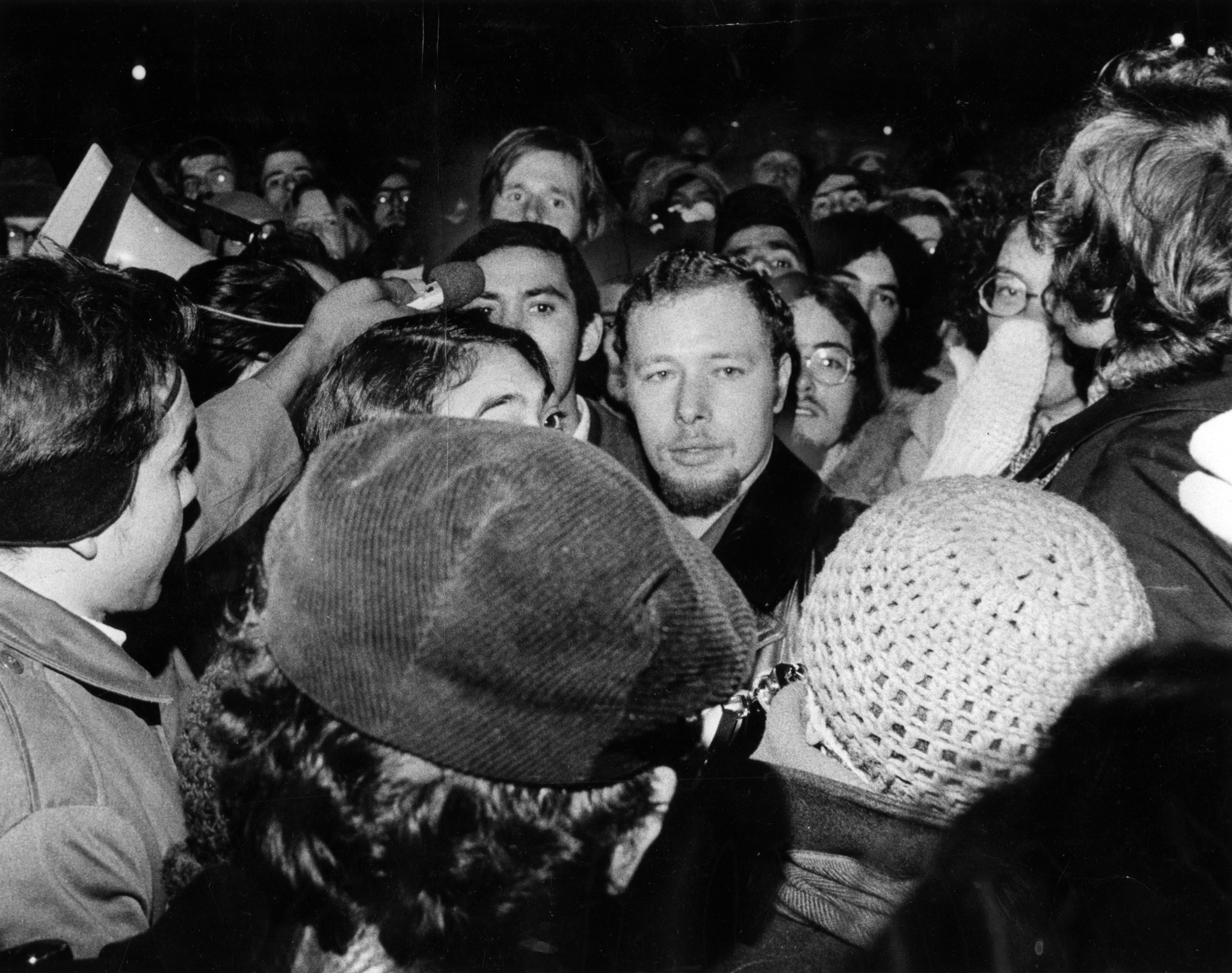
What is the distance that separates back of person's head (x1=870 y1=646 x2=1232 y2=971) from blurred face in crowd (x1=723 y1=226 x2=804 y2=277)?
0.92m

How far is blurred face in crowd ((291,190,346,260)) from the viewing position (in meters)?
2.13

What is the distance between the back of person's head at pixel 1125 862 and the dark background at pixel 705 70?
3.48 feet

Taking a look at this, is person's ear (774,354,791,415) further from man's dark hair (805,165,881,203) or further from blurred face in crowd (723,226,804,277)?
man's dark hair (805,165,881,203)

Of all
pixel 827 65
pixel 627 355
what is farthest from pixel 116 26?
pixel 827 65

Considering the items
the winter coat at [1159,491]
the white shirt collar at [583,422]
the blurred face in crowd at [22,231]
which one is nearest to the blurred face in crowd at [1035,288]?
the winter coat at [1159,491]

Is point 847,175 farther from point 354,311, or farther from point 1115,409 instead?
point 354,311

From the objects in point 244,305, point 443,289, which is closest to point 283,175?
point 244,305

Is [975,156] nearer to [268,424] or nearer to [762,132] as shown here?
[762,132]

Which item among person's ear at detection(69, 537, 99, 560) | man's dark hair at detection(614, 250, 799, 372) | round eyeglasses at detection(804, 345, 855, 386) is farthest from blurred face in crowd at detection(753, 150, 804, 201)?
person's ear at detection(69, 537, 99, 560)

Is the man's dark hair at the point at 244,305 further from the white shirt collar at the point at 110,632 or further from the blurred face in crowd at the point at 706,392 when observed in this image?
the blurred face in crowd at the point at 706,392

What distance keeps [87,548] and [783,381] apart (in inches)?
48.5

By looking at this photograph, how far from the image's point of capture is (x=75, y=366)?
65.5 inches

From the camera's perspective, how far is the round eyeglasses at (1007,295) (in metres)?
2.02

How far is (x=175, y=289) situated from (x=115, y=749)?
0.87m
